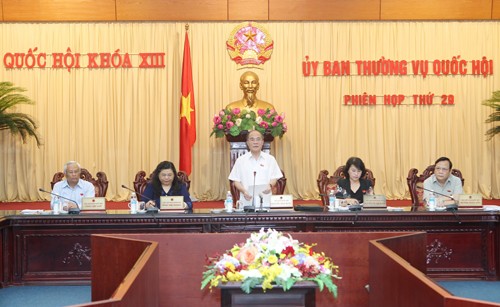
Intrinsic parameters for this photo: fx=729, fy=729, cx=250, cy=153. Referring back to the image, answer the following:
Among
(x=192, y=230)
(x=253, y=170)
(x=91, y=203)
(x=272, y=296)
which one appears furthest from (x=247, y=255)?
(x=253, y=170)

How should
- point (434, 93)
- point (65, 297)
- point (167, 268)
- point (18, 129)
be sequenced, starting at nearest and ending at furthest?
point (167, 268)
point (65, 297)
point (18, 129)
point (434, 93)

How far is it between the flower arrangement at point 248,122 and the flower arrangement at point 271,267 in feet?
19.1

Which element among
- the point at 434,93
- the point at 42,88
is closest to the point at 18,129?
the point at 42,88

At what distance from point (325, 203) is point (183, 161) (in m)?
3.86

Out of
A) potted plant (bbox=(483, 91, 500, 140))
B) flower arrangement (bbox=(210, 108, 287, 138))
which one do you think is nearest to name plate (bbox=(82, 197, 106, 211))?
flower arrangement (bbox=(210, 108, 287, 138))

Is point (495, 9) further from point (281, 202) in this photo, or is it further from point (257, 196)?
point (281, 202)

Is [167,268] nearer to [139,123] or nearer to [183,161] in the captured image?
[183,161]

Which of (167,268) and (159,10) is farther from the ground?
(159,10)

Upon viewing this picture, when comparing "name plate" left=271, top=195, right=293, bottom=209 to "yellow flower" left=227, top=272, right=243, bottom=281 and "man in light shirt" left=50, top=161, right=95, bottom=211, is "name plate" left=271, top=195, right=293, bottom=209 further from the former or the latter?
"yellow flower" left=227, top=272, right=243, bottom=281

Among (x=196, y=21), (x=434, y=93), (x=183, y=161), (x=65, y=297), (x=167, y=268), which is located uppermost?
(x=196, y=21)

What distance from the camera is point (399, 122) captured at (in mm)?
10969

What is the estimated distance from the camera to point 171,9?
35.5 ft

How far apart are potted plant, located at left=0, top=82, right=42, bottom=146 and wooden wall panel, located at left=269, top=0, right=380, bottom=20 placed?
150 inches

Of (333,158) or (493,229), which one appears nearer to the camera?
(493,229)
